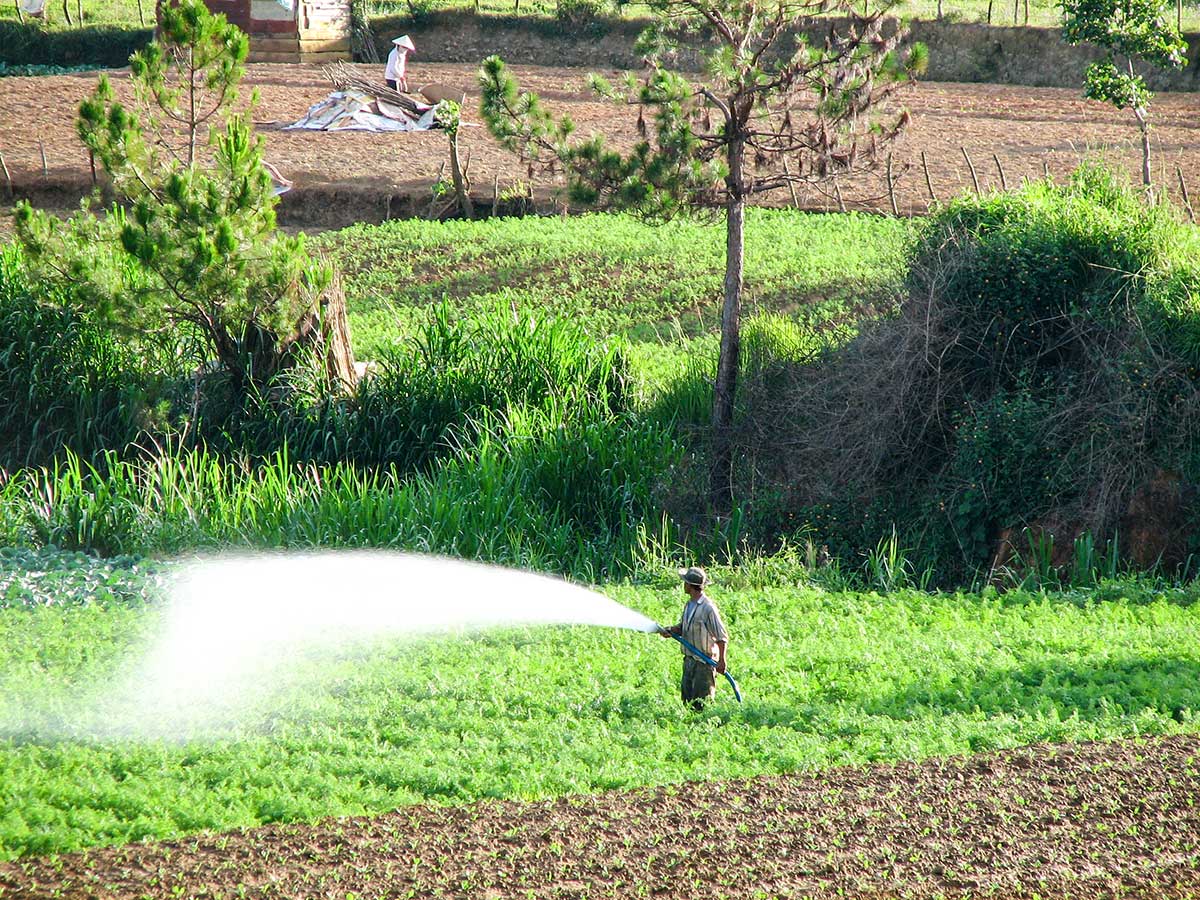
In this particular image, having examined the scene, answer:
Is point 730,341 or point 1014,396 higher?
point 730,341

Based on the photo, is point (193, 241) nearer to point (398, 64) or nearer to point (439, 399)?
point (439, 399)

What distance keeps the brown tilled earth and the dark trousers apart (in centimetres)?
81

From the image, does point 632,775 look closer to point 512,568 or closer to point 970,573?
point 512,568

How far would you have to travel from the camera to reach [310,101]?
31297 millimetres

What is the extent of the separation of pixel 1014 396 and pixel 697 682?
5.86 m

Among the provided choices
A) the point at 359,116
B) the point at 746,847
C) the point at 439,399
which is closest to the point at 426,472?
the point at 439,399

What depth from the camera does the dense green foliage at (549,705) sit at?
20.7 ft

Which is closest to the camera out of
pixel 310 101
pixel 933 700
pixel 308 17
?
pixel 933 700

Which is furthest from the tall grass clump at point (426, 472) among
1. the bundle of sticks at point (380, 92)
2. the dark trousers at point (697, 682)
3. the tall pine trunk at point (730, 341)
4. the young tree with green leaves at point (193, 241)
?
the bundle of sticks at point (380, 92)

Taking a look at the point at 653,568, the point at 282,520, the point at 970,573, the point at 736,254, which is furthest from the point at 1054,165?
the point at 282,520

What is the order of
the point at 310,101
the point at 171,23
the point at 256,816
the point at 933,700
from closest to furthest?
1. the point at 256,816
2. the point at 933,700
3. the point at 171,23
4. the point at 310,101

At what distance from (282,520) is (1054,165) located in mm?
17894

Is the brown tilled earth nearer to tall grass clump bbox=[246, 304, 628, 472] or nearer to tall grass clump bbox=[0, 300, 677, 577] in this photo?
tall grass clump bbox=[0, 300, 677, 577]

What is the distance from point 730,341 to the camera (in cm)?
1272
